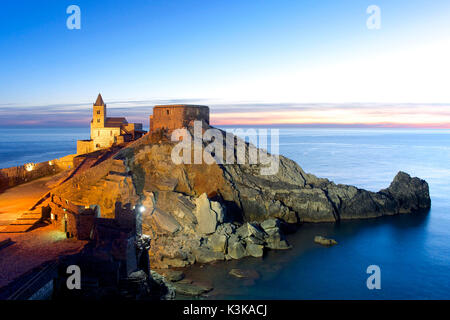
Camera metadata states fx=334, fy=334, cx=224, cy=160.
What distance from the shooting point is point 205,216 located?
23.5 metres

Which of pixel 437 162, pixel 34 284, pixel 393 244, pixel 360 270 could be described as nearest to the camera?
pixel 34 284

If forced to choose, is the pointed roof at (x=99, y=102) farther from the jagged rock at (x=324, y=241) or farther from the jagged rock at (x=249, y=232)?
the jagged rock at (x=324, y=241)

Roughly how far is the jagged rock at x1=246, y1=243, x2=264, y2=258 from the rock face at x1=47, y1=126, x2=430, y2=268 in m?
0.06

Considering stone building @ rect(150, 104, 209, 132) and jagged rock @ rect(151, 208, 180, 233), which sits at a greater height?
stone building @ rect(150, 104, 209, 132)

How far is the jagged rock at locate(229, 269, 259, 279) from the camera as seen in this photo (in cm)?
1908

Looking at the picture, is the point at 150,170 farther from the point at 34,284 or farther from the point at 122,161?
the point at 34,284

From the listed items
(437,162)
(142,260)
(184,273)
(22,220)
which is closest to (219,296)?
(184,273)

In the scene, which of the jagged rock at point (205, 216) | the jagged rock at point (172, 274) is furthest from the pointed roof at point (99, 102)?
the jagged rock at point (172, 274)

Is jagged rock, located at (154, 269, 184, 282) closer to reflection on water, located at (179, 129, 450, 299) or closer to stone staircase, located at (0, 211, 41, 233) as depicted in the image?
reflection on water, located at (179, 129, 450, 299)

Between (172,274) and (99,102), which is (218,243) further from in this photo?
(99,102)

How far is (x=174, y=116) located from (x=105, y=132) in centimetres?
1674

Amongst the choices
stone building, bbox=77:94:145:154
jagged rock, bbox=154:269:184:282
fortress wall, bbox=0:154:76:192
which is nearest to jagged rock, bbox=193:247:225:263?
jagged rock, bbox=154:269:184:282

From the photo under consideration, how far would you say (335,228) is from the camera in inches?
1100

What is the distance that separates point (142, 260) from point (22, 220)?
7.75 metres
